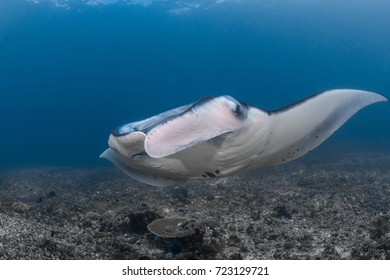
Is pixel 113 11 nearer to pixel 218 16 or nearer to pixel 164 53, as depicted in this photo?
pixel 218 16

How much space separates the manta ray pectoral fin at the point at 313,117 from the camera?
3324 mm

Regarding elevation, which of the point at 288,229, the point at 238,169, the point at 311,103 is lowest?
the point at 288,229

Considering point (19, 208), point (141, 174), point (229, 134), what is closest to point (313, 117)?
point (229, 134)

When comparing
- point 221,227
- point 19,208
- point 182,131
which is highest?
point 182,131

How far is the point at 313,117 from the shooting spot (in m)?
3.49

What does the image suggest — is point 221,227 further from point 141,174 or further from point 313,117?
point 313,117

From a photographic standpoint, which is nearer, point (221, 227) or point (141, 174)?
point (141, 174)

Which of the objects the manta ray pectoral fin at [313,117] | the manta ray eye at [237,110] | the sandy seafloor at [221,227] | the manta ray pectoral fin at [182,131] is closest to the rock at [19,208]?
the sandy seafloor at [221,227]

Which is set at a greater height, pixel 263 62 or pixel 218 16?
pixel 218 16

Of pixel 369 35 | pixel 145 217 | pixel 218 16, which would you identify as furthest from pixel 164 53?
pixel 145 217

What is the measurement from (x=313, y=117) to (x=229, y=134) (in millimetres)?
1002

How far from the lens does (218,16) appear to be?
179ft

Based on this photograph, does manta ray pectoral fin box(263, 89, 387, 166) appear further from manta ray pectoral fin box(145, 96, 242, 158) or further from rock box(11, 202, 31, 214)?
rock box(11, 202, 31, 214)

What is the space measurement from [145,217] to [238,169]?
2196 millimetres
